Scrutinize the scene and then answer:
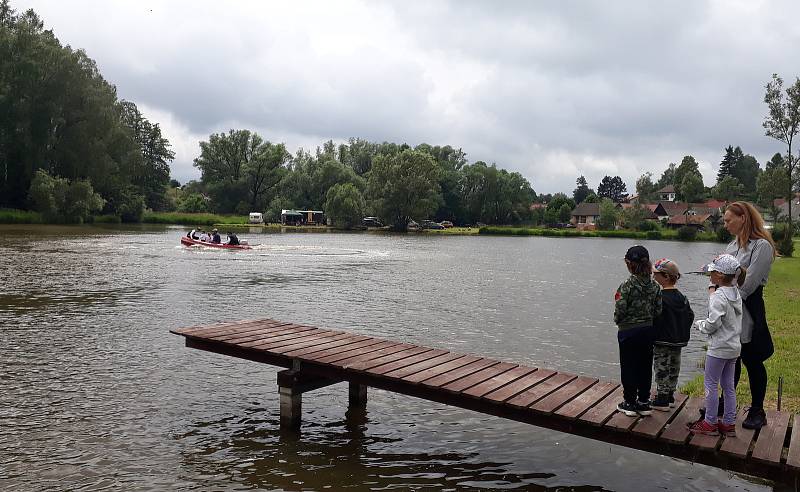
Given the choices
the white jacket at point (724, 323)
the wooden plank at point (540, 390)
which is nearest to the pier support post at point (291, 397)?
the wooden plank at point (540, 390)

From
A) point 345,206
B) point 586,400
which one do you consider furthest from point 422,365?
point 345,206

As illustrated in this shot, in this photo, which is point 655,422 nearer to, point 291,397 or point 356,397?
point 291,397

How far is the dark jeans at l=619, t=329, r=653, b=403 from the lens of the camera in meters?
7.55

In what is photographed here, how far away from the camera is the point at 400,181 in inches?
4724

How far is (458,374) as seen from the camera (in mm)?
9195

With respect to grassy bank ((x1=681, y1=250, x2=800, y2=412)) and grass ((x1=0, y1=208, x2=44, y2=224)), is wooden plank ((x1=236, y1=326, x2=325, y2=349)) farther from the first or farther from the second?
grass ((x1=0, y1=208, x2=44, y2=224))

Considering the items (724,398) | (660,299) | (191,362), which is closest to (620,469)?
(724,398)

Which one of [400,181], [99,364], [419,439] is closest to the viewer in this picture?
[419,439]

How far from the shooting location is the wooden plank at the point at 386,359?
9.37m

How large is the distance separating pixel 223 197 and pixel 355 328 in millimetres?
128637

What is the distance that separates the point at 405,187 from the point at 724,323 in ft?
373

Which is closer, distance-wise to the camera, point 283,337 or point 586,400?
point 586,400

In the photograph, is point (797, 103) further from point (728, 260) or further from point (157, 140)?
point (157, 140)

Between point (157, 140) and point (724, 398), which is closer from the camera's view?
point (724, 398)
